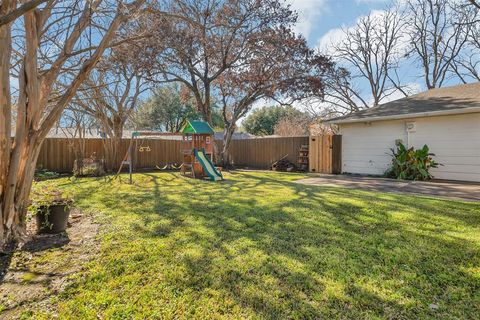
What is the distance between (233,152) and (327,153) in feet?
18.9

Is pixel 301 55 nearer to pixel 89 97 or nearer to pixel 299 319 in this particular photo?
pixel 89 97

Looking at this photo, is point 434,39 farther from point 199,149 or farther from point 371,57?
point 199,149

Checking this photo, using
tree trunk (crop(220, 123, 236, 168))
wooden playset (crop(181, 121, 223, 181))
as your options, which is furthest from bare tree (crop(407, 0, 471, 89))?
wooden playset (crop(181, 121, 223, 181))

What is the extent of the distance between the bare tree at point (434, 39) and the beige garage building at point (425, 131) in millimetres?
8092

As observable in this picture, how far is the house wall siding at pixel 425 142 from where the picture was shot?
24.4 ft

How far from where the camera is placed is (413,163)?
312 inches

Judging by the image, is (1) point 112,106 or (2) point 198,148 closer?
(2) point 198,148

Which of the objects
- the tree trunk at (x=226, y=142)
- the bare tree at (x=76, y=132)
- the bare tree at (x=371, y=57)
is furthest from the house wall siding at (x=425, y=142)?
the bare tree at (x=76, y=132)

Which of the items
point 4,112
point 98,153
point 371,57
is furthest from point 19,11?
point 371,57

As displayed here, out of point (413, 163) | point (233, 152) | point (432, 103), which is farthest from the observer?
point (233, 152)

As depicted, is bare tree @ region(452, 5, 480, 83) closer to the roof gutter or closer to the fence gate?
the roof gutter

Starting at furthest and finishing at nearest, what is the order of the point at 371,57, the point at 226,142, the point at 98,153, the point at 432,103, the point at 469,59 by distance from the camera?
the point at 371,57
the point at 469,59
the point at 226,142
the point at 98,153
the point at 432,103

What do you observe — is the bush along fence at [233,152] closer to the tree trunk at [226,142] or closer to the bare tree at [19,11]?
the tree trunk at [226,142]

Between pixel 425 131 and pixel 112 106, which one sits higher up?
pixel 112 106
